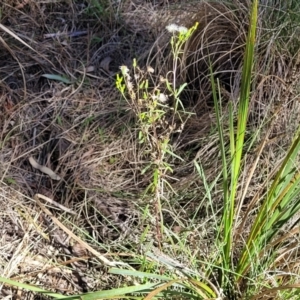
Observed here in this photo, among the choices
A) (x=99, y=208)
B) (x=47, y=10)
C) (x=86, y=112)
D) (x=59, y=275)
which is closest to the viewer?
(x=59, y=275)

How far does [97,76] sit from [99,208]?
22.9 inches

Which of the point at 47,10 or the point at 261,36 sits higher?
the point at 261,36

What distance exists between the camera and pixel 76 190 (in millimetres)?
1718

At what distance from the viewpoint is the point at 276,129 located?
5.68ft

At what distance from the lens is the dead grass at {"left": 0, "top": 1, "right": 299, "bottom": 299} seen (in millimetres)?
1590

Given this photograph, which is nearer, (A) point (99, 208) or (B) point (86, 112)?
(A) point (99, 208)

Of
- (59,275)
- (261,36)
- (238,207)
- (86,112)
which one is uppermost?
(261,36)

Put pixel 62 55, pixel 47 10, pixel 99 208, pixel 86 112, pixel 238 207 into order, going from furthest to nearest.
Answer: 1. pixel 47 10
2. pixel 62 55
3. pixel 86 112
4. pixel 99 208
5. pixel 238 207

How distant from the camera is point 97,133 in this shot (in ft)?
6.09

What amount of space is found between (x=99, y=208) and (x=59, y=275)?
0.24 m

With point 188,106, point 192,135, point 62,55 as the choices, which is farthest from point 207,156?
point 62,55

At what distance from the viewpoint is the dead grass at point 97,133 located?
5.22 feet

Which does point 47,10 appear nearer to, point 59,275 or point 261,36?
point 261,36

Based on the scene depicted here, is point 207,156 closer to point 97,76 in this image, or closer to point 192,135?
point 192,135
